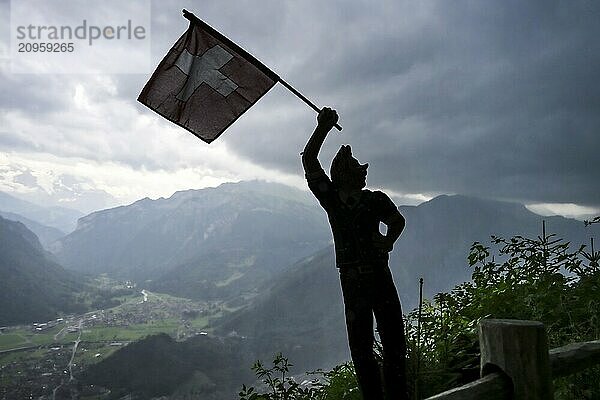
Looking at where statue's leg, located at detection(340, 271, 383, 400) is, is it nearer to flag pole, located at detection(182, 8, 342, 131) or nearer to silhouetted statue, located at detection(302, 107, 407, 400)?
silhouetted statue, located at detection(302, 107, 407, 400)

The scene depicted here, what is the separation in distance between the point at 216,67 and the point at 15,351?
103m

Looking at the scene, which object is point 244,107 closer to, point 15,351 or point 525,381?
point 525,381

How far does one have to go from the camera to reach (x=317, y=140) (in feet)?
12.3

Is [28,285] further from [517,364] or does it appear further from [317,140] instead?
[517,364]

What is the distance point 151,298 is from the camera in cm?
16962

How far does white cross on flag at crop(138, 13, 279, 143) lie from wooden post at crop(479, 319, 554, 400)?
330cm

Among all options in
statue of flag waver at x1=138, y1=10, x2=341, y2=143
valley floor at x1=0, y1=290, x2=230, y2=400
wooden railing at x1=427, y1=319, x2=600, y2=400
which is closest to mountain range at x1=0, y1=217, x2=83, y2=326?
valley floor at x1=0, y1=290, x2=230, y2=400

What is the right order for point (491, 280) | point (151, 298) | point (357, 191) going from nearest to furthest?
1. point (357, 191)
2. point (491, 280)
3. point (151, 298)

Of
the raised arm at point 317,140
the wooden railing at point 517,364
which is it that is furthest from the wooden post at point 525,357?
the raised arm at point 317,140

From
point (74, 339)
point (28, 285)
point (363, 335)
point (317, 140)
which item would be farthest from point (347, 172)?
point (28, 285)

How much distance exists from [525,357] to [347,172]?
6.42ft

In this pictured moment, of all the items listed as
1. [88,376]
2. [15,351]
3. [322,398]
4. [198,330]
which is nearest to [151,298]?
[198,330]

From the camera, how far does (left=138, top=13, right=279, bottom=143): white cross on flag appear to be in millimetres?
4527

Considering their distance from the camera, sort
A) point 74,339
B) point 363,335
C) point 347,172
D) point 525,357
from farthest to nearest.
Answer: point 74,339
point 347,172
point 363,335
point 525,357
